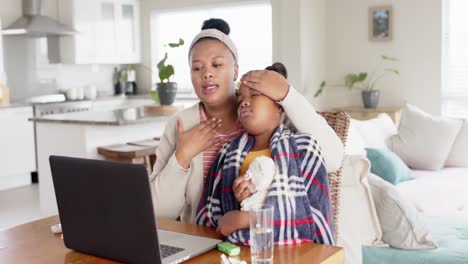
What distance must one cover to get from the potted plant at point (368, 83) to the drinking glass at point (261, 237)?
557 cm

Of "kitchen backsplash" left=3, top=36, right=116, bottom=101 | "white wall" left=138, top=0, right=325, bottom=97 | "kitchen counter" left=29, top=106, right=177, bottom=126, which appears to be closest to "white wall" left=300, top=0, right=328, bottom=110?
"white wall" left=138, top=0, right=325, bottom=97

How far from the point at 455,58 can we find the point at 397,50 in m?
0.64

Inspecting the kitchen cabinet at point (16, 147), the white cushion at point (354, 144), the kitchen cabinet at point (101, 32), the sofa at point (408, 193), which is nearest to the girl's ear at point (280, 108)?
the sofa at point (408, 193)

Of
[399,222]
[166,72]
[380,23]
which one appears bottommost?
[399,222]

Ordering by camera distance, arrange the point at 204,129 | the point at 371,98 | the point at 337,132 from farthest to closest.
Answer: the point at 371,98, the point at 337,132, the point at 204,129

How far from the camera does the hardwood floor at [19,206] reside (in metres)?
5.09

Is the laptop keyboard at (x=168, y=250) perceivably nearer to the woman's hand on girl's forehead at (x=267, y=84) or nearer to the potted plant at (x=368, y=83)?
the woman's hand on girl's forehead at (x=267, y=84)

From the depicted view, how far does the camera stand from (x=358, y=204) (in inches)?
103

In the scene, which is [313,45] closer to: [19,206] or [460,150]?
[460,150]

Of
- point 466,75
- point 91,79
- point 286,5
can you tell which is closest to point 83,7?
point 91,79

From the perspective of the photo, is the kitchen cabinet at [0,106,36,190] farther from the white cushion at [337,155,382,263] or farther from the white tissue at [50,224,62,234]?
the white tissue at [50,224,62,234]

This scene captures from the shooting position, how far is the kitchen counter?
4.28 metres

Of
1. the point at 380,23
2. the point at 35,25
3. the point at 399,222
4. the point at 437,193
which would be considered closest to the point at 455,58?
the point at 380,23

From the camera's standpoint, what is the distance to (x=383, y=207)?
2.66 m
